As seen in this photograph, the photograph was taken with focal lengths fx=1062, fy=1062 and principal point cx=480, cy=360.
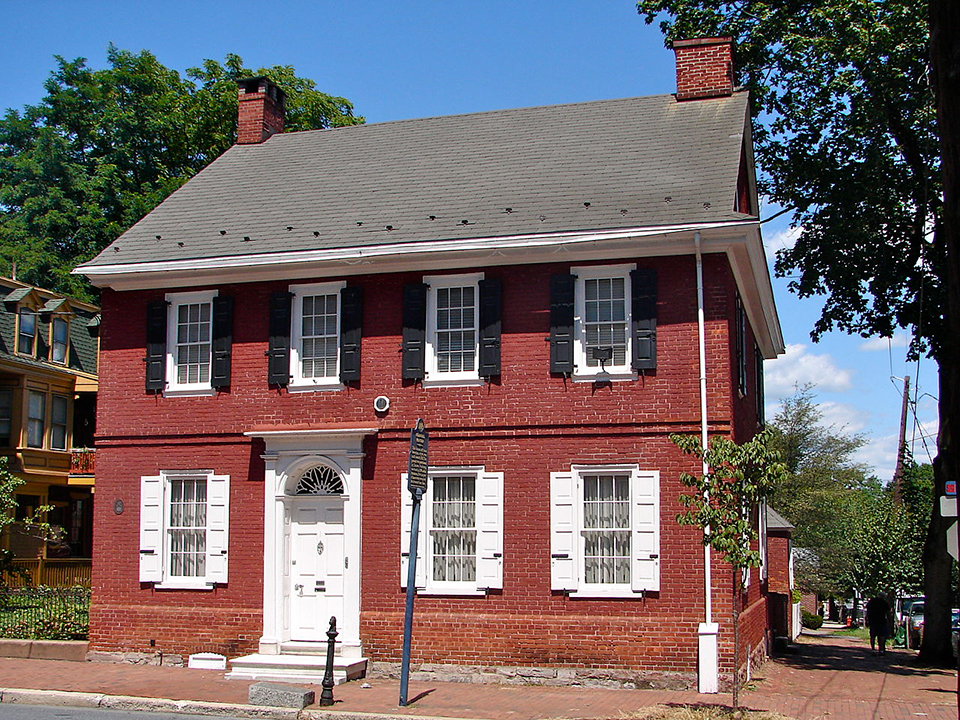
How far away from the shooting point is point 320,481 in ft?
57.0

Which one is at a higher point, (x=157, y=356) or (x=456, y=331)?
(x=456, y=331)

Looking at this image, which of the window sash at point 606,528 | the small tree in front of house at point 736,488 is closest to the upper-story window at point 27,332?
the window sash at point 606,528

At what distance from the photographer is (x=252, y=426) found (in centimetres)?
1747

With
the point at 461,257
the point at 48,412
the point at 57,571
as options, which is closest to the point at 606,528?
the point at 461,257

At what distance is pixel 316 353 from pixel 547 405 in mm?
4033

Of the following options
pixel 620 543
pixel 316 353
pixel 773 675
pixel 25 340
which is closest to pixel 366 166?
pixel 316 353

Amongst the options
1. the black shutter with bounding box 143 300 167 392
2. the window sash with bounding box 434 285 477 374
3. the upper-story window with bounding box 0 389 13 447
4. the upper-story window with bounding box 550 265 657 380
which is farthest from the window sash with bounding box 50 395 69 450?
the upper-story window with bounding box 550 265 657 380

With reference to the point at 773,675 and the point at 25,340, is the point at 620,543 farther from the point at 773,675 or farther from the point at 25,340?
the point at 25,340

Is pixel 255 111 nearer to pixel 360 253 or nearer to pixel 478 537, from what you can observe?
pixel 360 253

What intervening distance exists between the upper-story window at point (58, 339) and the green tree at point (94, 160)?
4661 mm

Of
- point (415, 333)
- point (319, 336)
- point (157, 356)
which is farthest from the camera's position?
point (157, 356)

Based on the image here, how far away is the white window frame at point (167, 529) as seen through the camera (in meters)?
17.3

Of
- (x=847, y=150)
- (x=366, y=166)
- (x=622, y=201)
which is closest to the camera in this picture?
(x=622, y=201)

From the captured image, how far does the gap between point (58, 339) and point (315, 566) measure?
21.2m
